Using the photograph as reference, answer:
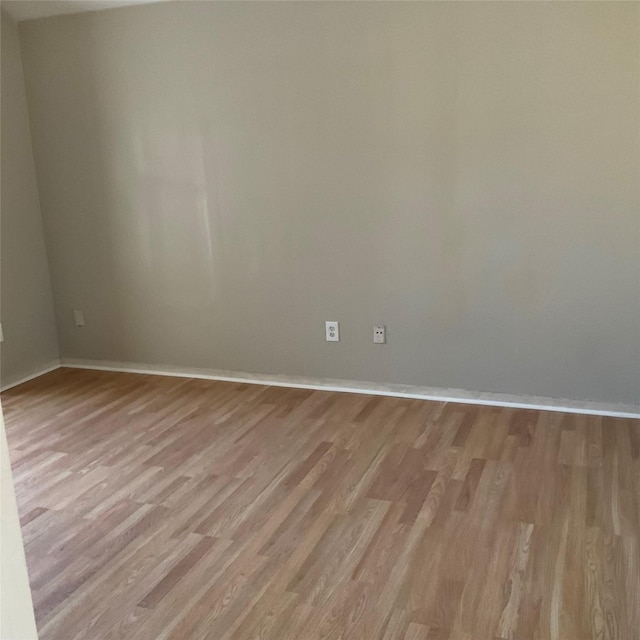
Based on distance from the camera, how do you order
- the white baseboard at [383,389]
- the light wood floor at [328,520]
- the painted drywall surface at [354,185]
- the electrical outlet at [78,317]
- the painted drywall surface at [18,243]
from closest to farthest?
the light wood floor at [328,520] < the painted drywall surface at [354,185] < the white baseboard at [383,389] < the painted drywall surface at [18,243] < the electrical outlet at [78,317]

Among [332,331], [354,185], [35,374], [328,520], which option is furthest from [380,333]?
[35,374]

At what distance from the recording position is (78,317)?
13.9 feet

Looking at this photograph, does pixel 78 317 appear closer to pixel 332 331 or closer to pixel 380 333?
pixel 332 331

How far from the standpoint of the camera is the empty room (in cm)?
204

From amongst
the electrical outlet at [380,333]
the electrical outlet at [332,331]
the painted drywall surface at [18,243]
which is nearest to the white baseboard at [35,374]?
the painted drywall surface at [18,243]

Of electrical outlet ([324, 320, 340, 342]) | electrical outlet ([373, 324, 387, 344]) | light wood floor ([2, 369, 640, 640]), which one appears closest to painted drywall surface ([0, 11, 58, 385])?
light wood floor ([2, 369, 640, 640])

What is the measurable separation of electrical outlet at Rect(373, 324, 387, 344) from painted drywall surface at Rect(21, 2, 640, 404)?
43 millimetres

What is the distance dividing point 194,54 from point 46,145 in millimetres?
1162

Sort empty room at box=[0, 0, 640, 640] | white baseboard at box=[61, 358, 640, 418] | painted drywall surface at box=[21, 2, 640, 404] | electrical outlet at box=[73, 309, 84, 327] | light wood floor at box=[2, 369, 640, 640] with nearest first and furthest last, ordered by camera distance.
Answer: light wood floor at box=[2, 369, 640, 640]
empty room at box=[0, 0, 640, 640]
painted drywall surface at box=[21, 2, 640, 404]
white baseboard at box=[61, 358, 640, 418]
electrical outlet at box=[73, 309, 84, 327]

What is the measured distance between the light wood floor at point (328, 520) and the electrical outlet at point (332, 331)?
338 millimetres

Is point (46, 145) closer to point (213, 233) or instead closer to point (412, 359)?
point (213, 233)

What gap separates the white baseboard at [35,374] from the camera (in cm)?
397

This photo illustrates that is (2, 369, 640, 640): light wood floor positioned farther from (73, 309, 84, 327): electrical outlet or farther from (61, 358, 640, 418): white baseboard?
(73, 309, 84, 327): electrical outlet

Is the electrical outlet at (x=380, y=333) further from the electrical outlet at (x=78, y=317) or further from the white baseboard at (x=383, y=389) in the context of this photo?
the electrical outlet at (x=78, y=317)
